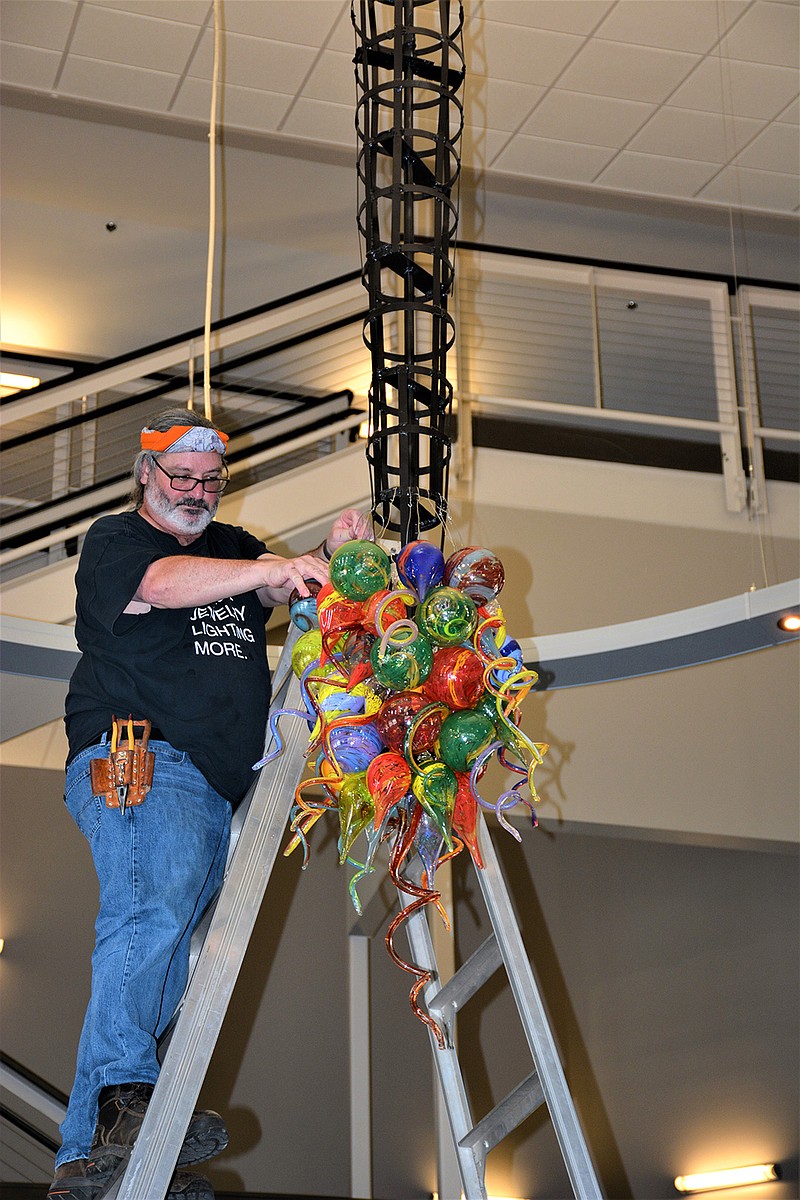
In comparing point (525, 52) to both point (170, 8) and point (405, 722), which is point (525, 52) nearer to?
point (170, 8)

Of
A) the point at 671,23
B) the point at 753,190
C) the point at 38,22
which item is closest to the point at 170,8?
the point at 38,22

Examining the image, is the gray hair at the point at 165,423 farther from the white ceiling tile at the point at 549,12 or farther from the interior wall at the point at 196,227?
the interior wall at the point at 196,227

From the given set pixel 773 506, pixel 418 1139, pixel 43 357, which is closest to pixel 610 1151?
pixel 418 1139

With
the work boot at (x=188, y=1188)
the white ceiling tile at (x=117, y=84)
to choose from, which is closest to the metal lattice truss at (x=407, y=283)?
the work boot at (x=188, y=1188)

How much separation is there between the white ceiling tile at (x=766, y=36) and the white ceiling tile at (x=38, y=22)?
2914 mm

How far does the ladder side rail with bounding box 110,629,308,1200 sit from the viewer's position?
72.5 inches

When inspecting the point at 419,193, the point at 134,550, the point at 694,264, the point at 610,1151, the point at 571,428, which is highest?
the point at 694,264

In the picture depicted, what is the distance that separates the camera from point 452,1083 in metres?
2.53

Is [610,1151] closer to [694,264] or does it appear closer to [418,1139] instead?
[418,1139]

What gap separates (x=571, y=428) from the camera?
643 centimetres

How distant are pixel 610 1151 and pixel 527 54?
594 cm

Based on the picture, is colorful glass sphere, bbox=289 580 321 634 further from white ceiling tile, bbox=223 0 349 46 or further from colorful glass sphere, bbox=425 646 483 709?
white ceiling tile, bbox=223 0 349 46

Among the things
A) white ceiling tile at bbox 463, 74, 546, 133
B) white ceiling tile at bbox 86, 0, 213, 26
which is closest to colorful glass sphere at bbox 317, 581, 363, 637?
white ceiling tile at bbox 86, 0, 213, 26

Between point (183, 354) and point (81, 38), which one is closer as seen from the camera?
point (81, 38)
